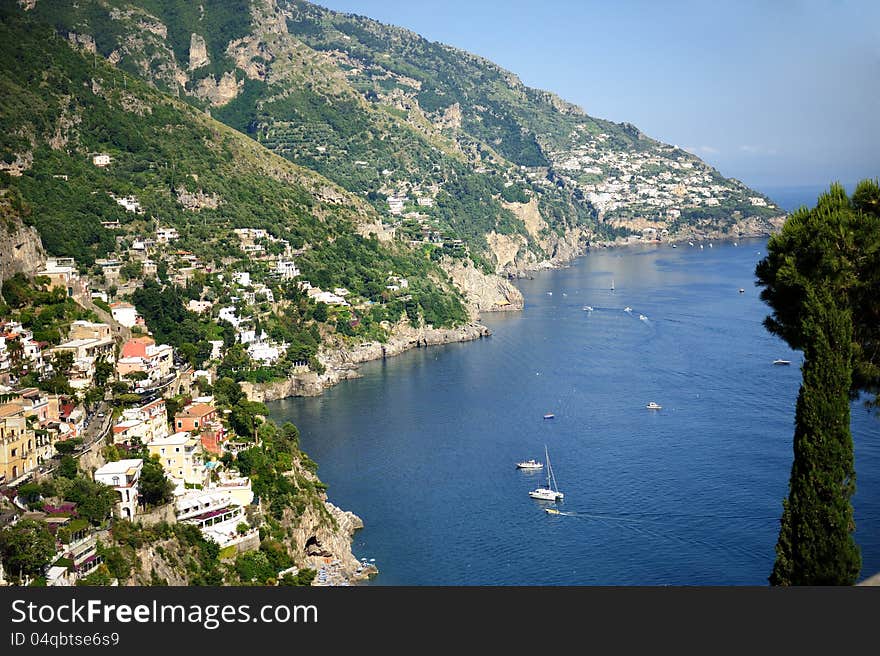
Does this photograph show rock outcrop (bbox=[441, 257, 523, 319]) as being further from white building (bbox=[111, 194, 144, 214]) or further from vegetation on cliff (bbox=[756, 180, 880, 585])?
vegetation on cliff (bbox=[756, 180, 880, 585])

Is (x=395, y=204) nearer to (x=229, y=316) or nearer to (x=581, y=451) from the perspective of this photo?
(x=229, y=316)

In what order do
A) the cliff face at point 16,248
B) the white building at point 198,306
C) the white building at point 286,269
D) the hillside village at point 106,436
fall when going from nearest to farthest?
1. the hillside village at point 106,436
2. the cliff face at point 16,248
3. the white building at point 198,306
4. the white building at point 286,269

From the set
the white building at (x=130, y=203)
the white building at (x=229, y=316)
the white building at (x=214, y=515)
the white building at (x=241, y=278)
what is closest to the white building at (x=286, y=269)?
the white building at (x=241, y=278)

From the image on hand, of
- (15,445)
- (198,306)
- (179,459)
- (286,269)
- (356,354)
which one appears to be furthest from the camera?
(286,269)

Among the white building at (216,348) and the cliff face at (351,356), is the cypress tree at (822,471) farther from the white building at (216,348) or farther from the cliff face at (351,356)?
the white building at (216,348)

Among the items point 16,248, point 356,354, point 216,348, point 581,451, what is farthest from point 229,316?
point 581,451

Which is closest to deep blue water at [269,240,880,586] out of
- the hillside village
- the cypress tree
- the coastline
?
the coastline
